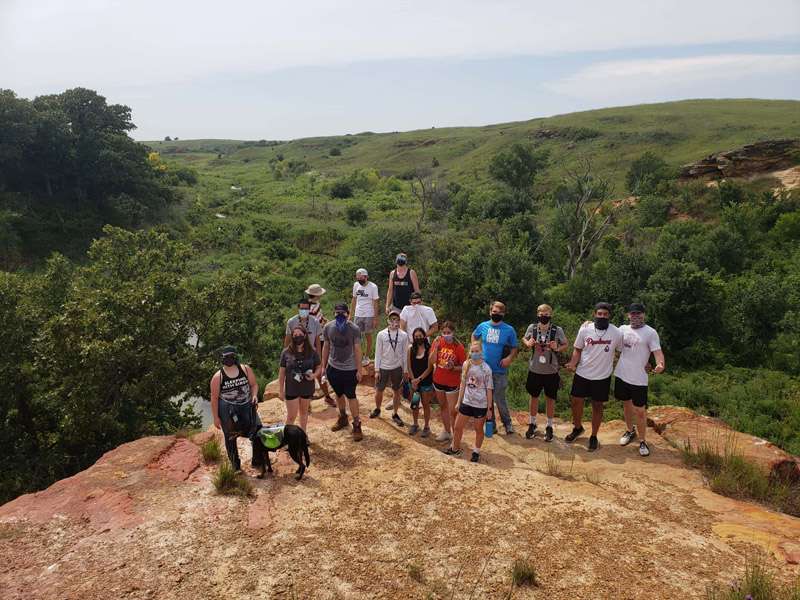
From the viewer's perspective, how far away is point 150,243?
55.1 ft

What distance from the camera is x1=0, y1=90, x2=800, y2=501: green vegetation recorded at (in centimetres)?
1153

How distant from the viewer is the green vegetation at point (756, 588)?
4.14 m

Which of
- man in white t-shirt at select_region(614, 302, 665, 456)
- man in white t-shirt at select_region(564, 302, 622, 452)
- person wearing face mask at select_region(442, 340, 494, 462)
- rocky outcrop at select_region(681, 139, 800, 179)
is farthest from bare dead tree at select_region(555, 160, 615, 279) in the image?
person wearing face mask at select_region(442, 340, 494, 462)

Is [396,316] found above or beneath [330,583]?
above

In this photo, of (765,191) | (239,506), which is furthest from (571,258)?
(239,506)

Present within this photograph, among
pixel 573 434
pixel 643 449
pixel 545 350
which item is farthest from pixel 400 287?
pixel 643 449

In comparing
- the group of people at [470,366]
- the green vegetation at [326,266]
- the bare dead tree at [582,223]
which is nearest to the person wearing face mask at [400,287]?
the group of people at [470,366]

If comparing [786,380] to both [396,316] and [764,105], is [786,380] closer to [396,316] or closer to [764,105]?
[396,316]

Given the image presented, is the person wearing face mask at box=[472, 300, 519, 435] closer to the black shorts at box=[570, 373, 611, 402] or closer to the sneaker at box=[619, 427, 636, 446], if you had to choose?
the black shorts at box=[570, 373, 611, 402]

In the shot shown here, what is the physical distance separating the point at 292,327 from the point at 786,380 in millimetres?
12728

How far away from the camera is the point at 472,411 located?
671 cm

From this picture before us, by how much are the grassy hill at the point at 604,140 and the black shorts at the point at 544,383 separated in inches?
1422

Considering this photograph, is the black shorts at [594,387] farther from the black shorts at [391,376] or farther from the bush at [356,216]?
the bush at [356,216]

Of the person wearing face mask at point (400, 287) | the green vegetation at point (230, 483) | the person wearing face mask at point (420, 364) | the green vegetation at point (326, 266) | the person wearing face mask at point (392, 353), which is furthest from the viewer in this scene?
the green vegetation at point (326, 266)
